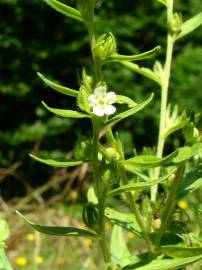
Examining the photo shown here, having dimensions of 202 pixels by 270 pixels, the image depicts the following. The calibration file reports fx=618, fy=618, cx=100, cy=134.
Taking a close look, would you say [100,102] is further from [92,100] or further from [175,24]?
[175,24]

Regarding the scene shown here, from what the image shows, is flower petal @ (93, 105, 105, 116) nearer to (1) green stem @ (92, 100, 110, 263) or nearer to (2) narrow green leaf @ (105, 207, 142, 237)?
(1) green stem @ (92, 100, 110, 263)

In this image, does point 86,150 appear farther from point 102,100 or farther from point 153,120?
point 153,120

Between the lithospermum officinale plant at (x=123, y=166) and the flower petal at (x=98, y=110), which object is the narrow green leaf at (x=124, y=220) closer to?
the lithospermum officinale plant at (x=123, y=166)

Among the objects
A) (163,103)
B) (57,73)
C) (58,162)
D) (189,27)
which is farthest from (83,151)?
(57,73)

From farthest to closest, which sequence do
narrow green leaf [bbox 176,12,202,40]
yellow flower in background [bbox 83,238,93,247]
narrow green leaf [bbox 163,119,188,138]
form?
yellow flower in background [bbox 83,238,93,247], narrow green leaf [bbox 176,12,202,40], narrow green leaf [bbox 163,119,188,138]

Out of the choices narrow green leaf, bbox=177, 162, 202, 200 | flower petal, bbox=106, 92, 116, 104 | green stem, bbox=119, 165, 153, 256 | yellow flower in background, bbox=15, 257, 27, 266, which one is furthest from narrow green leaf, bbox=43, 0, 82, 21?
yellow flower in background, bbox=15, 257, 27, 266

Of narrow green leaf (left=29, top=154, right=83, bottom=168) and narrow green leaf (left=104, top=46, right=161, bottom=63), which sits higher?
narrow green leaf (left=104, top=46, right=161, bottom=63)

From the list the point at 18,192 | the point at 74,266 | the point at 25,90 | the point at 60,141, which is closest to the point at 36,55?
the point at 25,90
